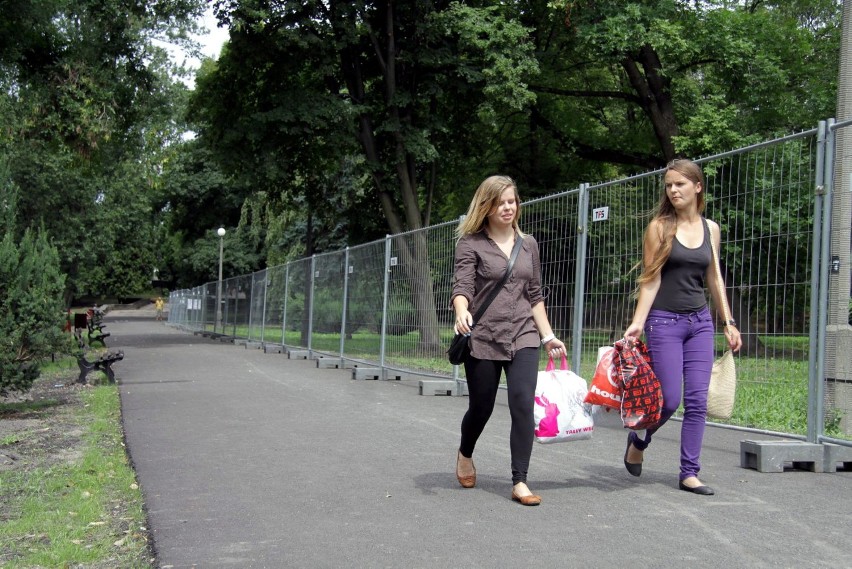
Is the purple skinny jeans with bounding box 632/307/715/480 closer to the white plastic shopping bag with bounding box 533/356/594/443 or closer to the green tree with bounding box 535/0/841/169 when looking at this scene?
the white plastic shopping bag with bounding box 533/356/594/443

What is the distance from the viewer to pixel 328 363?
17.1 m

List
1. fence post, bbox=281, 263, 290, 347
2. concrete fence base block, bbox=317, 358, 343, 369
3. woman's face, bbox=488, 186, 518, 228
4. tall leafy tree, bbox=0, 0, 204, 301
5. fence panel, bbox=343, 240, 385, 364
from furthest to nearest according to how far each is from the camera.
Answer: fence post, bbox=281, 263, 290, 347, tall leafy tree, bbox=0, 0, 204, 301, concrete fence base block, bbox=317, 358, 343, 369, fence panel, bbox=343, 240, 385, 364, woman's face, bbox=488, 186, 518, 228

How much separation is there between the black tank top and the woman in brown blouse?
0.65 meters

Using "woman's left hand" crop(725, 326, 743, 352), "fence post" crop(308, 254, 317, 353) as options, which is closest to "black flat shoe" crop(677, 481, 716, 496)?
"woman's left hand" crop(725, 326, 743, 352)

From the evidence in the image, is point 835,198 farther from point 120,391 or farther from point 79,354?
point 120,391

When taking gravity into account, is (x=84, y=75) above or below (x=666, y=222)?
above

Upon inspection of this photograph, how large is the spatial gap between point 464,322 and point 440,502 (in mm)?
987

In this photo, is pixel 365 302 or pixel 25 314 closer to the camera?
pixel 25 314

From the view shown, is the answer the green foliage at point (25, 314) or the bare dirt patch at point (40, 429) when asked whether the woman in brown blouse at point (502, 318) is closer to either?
the bare dirt patch at point (40, 429)

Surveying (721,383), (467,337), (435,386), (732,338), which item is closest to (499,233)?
(467,337)

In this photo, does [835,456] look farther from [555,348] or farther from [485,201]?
[485,201]

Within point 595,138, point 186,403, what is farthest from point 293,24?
point 186,403

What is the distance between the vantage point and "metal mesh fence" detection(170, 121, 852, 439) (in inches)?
252

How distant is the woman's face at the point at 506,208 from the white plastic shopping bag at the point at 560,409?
32.3 inches
